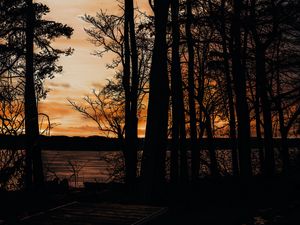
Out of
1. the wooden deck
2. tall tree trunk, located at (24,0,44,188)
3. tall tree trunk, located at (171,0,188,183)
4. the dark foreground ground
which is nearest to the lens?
the wooden deck

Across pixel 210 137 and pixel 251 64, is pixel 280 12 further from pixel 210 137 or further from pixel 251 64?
pixel 210 137

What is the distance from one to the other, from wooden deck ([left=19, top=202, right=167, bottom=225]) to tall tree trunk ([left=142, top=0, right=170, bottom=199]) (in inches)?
74.8

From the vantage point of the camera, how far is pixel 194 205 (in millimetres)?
13141

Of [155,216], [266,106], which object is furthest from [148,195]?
[266,106]

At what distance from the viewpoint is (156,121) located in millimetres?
12734

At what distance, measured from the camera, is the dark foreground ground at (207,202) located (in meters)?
11.0

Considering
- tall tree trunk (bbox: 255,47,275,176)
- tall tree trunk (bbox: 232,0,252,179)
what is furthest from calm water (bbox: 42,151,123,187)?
tall tree trunk (bbox: 255,47,275,176)

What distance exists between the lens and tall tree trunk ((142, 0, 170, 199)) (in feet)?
41.7

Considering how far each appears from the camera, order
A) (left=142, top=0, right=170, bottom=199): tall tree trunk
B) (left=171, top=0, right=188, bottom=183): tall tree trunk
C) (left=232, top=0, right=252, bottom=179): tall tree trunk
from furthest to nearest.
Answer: (left=171, top=0, right=188, bottom=183): tall tree trunk, (left=232, top=0, right=252, bottom=179): tall tree trunk, (left=142, top=0, right=170, bottom=199): tall tree trunk

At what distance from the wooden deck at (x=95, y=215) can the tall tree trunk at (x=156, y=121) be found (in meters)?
1.90

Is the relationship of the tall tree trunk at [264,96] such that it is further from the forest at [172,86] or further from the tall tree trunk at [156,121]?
the tall tree trunk at [156,121]

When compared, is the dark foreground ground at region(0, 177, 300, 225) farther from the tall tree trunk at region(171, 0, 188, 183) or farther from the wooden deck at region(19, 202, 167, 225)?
the tall tree trunk at region(171, 0, 188, 183)

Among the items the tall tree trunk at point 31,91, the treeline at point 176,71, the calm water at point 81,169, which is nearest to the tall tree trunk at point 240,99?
the treeline at point 176,71

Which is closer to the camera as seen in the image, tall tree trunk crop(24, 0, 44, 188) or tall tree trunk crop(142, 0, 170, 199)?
tall tree trunk crop(142, 0, 170, 199)
